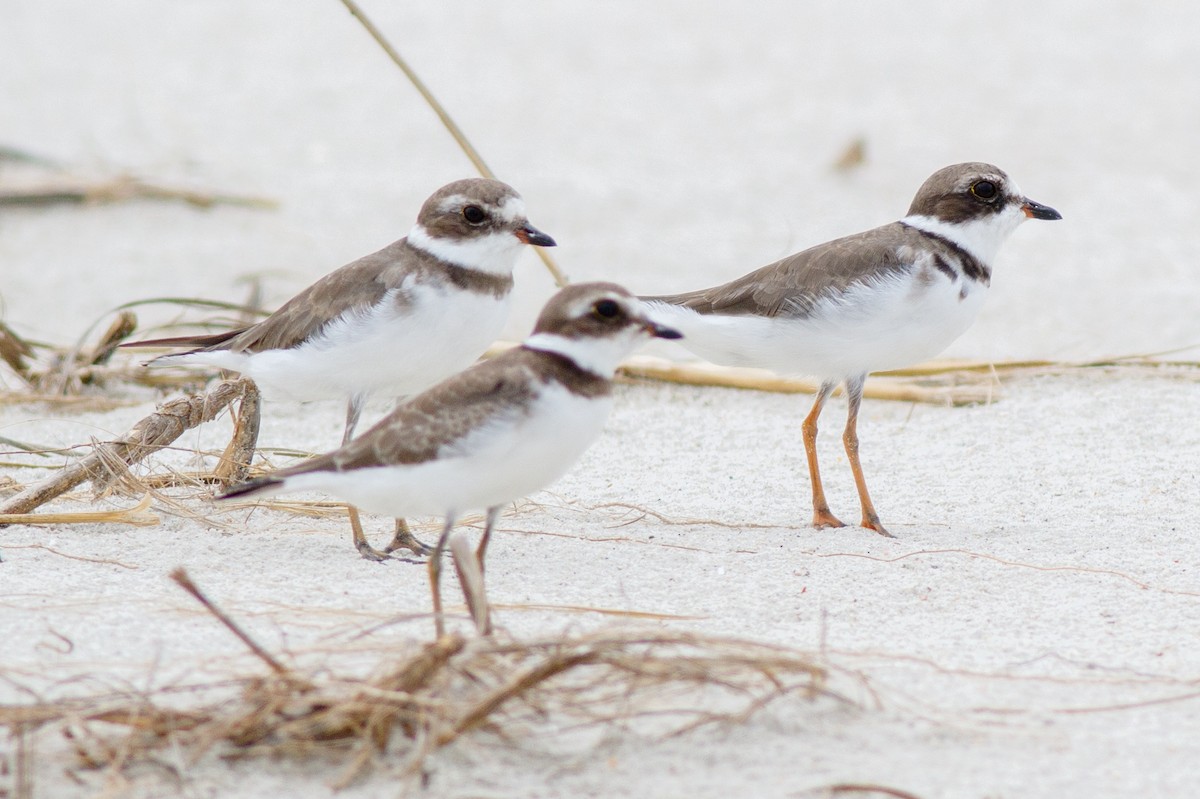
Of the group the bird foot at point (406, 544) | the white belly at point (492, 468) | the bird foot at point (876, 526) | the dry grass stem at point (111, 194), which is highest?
the dry grass stem at point (111, 194)

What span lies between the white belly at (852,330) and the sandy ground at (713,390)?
1.88ft

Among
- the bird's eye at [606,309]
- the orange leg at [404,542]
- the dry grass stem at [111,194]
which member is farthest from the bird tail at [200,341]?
the dry grass stem at [111,194]

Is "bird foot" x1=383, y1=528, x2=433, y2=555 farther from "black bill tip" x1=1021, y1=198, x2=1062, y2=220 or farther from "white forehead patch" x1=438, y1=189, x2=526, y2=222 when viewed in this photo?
"black bill tip" x1=1021, y1=198, x2=1062, y2=220

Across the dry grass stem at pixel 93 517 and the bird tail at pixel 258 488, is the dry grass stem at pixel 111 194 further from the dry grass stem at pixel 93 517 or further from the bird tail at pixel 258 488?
the bird tail at pixel 258 488

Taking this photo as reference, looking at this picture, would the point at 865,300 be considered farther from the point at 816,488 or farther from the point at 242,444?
the point at 242,444

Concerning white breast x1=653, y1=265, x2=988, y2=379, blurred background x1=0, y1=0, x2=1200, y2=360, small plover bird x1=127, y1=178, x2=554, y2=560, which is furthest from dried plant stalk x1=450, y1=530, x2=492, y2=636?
blurred background x1=0, y1=0, x2=1200, y2=360

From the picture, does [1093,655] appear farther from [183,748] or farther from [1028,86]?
[1028,86]

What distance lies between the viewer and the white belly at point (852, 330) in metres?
5.18

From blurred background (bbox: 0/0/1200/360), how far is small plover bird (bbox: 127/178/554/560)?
127 inches

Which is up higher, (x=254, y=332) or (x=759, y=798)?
(x=254, y=332)

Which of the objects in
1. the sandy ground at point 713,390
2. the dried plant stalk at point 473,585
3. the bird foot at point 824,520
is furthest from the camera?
the bird foot at point 824,520

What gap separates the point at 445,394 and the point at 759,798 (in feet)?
4.52

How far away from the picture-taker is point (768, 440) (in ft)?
20.6

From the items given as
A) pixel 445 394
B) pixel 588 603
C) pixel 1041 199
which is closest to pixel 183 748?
pixel 445 394
